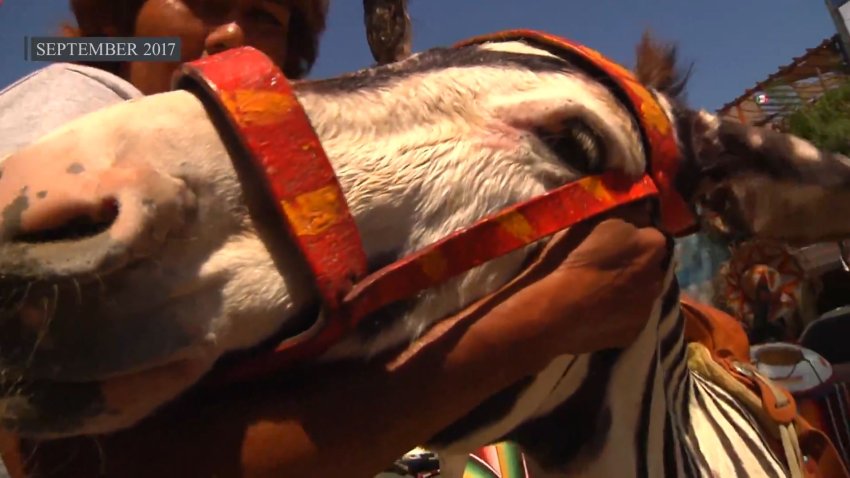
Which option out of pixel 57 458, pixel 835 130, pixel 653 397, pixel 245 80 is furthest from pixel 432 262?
pixel 835 130

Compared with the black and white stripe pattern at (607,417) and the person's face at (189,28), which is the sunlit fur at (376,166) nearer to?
the black and white stripe pattern at (607,417)

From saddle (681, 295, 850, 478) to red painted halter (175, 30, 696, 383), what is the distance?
123cm

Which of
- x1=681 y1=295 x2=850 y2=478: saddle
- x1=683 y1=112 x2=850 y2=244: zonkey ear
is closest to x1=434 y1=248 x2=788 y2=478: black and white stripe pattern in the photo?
x1=683 y1=112 x2=850 y2=244: zonkey ear

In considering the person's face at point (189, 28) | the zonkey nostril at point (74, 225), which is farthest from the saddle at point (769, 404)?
the zonkey nostril at point (74, 225)

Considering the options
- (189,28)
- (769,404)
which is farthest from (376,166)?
(769,404)

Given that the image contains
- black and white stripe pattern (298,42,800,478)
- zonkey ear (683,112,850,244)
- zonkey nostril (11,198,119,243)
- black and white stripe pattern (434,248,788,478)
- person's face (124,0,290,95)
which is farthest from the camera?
person's face (124,0,290,95)

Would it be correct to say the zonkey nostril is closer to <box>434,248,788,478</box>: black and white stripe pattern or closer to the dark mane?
<box>434,248,788,478</box>: black and white stripe pattern

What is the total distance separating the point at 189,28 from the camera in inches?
69.7

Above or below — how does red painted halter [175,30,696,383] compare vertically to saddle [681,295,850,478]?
above

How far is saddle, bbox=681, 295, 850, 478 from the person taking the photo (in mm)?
1822

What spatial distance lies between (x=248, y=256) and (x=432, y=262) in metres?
0.23

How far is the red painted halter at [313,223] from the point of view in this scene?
2.54 ft

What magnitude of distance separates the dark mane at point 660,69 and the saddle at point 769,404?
33.6 inches

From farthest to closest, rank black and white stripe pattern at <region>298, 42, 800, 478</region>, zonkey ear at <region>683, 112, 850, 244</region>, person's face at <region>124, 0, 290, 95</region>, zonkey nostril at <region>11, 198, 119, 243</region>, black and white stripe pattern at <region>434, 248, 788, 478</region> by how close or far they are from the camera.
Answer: person's face at <region>124, 0, 290, 95</region> → zonkey ear at <region>683, 112, 850, 244</region> → black and white stripe pattern at <region>434, 248, 788, 478</region> → black and white stripe pattern at <region>298, 42, 800, 478</region> → zonkey nostril at <region>11, 198, 119, 243</region>
